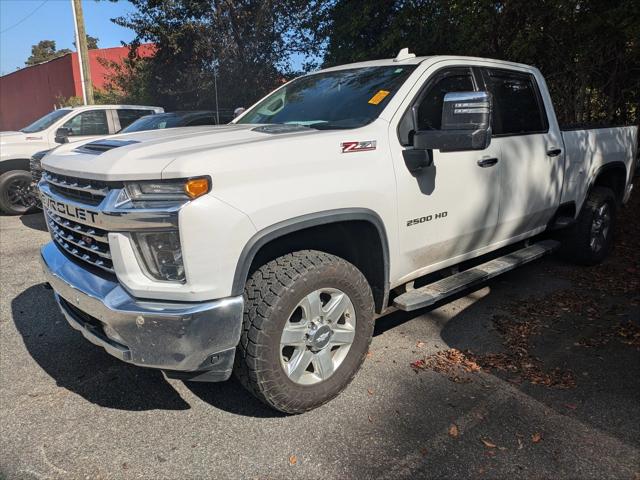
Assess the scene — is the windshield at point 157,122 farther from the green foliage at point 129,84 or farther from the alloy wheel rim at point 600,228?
the green foliage at point 129,84

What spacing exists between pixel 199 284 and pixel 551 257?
465cm

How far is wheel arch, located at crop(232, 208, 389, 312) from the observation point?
2.40 m

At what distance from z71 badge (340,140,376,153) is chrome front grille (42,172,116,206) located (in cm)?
121

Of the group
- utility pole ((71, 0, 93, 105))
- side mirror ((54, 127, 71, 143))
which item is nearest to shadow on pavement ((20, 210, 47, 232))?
side mirror ((54, 127, 71, 143))

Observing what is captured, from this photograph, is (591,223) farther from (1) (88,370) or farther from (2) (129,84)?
(2) (129,84)

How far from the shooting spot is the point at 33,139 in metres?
8.30

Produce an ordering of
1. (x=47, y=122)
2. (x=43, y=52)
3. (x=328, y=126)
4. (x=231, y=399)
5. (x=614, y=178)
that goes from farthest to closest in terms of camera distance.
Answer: (x=43, y=52), (x=47, y=122), (x=614, y=178), (x=328, y=126), (x=231, y=399)

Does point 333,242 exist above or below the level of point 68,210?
below

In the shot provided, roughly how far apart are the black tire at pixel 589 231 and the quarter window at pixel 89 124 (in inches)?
310

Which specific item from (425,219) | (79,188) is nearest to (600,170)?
(425,219)

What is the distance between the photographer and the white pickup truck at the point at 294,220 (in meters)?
2.28

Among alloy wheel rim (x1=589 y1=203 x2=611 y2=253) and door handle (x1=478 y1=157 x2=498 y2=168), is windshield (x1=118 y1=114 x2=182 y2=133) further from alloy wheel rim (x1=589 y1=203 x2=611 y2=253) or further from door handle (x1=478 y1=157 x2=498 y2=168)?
alloy wheel rim (x1=589 y1=203 x2=611 y2=253)

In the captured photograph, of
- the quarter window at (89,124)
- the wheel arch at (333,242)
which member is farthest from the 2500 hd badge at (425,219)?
the quarter window at (89,124)

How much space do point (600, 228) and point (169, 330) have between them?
4765 millimetres
